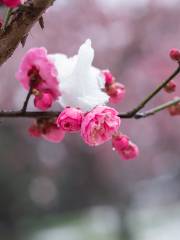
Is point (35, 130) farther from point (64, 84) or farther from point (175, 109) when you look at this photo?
point (175, 109)

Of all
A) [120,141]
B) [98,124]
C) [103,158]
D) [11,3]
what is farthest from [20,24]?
[103,158]

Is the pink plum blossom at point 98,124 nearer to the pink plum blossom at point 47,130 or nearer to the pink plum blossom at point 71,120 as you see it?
the pink plum blossom at point 71,120

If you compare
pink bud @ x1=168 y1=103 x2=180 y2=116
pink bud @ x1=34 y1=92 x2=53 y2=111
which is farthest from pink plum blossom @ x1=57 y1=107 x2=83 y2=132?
pink bud @ x1=168 y1=103 x2=180 y2=116

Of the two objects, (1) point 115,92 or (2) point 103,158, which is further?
(2) point 103,158

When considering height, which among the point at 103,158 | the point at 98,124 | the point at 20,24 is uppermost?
the point at 103,158

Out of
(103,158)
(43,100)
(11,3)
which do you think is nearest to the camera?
(11,3)

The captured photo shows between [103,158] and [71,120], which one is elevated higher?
[103,158]

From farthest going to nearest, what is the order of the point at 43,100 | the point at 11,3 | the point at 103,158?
the point at 103,158 → the point at 43,100 → the point at 11,3
